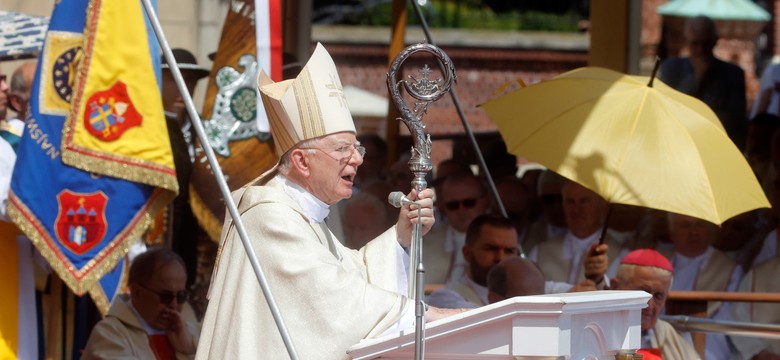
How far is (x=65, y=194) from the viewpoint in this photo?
6.74m

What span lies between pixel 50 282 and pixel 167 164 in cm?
94

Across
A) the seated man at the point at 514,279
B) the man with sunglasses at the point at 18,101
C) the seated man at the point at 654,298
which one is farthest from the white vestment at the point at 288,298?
the man with sunglasses at the point at 18,101

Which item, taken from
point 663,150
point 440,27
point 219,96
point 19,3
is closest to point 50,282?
point 219,96

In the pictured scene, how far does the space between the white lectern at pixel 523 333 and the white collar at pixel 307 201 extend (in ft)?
2.21

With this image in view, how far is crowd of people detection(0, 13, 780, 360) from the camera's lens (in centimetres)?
486

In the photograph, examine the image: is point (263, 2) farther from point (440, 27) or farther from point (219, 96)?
point (440, 27)

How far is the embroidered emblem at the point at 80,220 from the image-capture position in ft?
22.0

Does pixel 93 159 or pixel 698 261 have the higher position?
pixel 93 159

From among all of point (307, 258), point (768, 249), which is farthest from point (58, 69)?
point (768, 249)

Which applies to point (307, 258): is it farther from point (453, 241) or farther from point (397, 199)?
point (453, 241)

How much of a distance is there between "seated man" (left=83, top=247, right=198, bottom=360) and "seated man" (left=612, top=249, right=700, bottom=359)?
2.00 m

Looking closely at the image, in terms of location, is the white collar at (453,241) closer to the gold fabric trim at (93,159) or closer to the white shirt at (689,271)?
the white shirt at (689,271)

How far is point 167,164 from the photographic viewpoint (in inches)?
271

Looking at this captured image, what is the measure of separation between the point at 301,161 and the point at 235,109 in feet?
9.32
